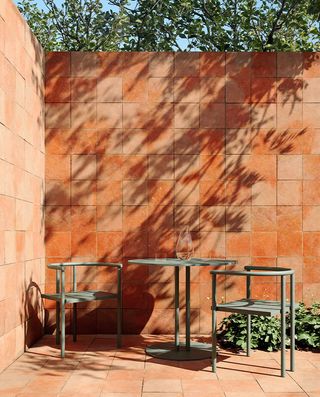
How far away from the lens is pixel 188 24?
9.86 metres

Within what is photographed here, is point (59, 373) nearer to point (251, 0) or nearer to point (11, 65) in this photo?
point (11, 65)

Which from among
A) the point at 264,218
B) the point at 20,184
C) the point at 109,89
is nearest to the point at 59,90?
the point at 109,89

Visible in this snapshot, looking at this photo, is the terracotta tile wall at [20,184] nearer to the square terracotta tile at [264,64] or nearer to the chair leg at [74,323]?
the chair leg at [74,323]

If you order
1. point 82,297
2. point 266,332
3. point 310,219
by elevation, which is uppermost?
point 310,219

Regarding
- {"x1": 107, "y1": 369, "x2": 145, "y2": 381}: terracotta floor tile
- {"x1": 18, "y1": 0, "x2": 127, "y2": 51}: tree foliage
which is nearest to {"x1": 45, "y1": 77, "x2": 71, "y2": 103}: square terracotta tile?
{"x1": 107, "y1": 369, "x2": 145, "y2": 381}: terracotta floor tile

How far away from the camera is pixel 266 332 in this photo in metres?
4.70

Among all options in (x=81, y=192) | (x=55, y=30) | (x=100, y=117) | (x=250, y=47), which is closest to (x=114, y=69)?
(x=100, y=117)

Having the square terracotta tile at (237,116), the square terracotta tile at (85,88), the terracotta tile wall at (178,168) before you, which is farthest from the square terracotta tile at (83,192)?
the square terracotta tile at (237,116)

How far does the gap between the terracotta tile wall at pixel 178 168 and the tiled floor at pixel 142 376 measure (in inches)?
34.0

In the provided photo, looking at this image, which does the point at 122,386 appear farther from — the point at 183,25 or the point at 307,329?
the point at 183,25

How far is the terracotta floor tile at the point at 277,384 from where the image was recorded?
350cm

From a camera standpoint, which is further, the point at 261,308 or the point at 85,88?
the point at 85,88

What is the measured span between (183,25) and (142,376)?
7358 mm

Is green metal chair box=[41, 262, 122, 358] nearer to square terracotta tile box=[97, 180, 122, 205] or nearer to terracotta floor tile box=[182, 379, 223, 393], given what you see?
square terracotta tile box=[97, 180, 122, 205]
